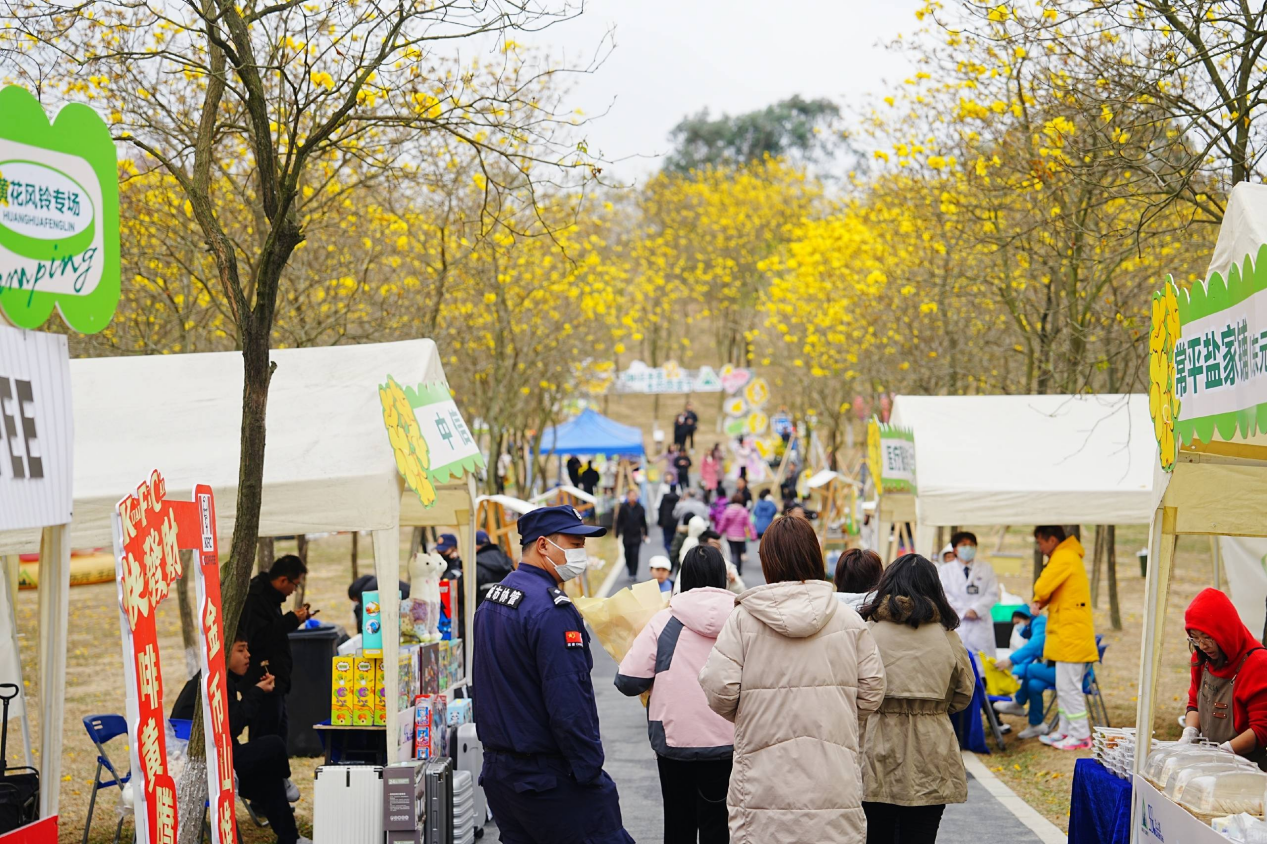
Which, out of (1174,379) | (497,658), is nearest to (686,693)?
(497,658)

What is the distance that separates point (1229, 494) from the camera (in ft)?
21.1

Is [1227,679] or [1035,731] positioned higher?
[1227,679]

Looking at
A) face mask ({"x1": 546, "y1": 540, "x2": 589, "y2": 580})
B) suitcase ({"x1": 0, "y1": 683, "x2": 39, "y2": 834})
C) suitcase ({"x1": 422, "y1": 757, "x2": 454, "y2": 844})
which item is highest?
face mask ({"x1": 546, "y1": 540, "x2": 589, "y2": 580})

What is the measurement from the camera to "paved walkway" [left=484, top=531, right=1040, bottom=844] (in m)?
8.34

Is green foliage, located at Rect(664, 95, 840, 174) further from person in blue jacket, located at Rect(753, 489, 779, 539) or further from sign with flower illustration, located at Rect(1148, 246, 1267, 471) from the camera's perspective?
sign with flower illustration, located at Rect(1148, 246, 1267, 471)

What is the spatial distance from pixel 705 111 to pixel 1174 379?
78.8m

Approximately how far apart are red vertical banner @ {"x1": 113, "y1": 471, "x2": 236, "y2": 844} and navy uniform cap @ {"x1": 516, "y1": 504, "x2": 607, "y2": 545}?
133 centimetres

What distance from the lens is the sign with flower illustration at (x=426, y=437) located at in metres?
8.23

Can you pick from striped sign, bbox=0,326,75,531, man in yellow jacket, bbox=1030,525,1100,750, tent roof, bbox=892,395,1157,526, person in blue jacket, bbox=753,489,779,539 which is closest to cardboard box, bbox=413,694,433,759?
striped sign, bbox=0,326,75,531

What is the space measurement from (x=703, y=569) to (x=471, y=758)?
345 centimetres

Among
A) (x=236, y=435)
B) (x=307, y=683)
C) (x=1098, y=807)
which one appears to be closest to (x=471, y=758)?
(x=236, y=435)

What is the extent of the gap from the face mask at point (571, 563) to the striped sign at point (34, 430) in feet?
6.57

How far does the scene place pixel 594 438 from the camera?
33656 millimetres

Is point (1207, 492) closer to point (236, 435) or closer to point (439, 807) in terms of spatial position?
point (439, 807)
